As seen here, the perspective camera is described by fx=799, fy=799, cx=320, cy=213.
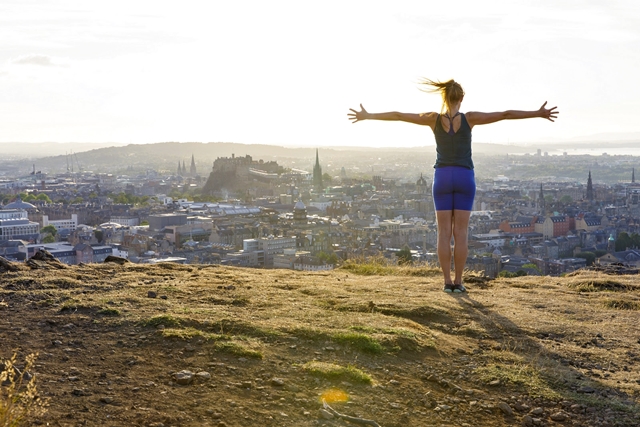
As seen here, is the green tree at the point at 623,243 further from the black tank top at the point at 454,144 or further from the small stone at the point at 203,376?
the small stone at the point at 203,376

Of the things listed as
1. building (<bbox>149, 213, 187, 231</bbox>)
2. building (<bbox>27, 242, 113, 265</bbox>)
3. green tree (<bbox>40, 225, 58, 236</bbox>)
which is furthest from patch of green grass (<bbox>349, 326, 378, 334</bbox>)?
building (<bbox>149, 213, 187, 231</bbox>)

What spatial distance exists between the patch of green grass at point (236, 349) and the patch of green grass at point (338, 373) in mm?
274

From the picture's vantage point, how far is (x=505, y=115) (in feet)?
19.1

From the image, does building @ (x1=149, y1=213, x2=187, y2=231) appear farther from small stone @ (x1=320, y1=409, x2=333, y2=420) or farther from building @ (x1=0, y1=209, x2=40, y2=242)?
small stone @ (x1=320, y1=409, x2=333, y2=420)

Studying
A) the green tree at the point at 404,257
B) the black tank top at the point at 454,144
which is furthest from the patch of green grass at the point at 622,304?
the green tree at the point at 404,257

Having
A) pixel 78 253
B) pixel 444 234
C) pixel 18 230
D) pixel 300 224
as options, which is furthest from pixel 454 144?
pixel 18 230

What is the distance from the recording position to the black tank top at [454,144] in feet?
19.3

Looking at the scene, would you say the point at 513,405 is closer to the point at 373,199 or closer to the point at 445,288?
the point at 445,288

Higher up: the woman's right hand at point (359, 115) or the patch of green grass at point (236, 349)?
the woman's right hand at point (359, 115)

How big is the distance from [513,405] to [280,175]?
118560 mm

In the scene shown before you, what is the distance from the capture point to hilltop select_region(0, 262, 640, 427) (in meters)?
3.55

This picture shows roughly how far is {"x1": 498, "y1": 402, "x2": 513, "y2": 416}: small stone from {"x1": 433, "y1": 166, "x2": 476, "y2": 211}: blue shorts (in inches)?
93.4

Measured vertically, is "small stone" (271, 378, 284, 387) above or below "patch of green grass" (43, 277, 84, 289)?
below

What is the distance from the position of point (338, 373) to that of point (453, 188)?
2.48 m
